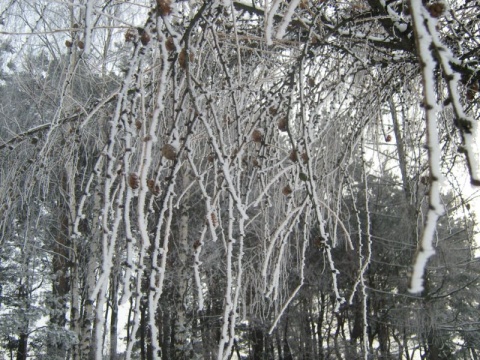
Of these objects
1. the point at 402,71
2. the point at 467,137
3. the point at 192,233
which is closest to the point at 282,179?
the point at 402,71

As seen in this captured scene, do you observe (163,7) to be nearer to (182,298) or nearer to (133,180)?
(133,180)

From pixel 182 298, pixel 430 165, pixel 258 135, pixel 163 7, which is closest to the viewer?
pixel 430 165

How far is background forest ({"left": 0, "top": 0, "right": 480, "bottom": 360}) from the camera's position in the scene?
0.69m

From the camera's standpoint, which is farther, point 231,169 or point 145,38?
point 231,169

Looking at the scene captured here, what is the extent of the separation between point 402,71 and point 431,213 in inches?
58.2

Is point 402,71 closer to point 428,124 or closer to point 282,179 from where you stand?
point 282,179

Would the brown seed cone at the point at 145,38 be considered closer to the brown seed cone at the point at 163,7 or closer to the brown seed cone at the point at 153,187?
the brown seed cone at the point at 163,7

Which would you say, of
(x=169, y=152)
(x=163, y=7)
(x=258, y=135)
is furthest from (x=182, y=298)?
(x=163, y=7)

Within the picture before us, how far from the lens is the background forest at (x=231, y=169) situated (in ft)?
2.26

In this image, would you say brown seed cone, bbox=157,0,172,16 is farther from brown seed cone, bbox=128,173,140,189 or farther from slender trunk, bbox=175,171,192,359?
slender trunk, bbox=175,171,192,359

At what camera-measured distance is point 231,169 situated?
0.96 metres

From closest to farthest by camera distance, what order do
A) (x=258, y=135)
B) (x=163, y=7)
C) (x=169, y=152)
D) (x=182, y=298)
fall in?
(x=163, y=7) → (x=169, y=152) → (x=258, y=135) → (x=182, y=298)

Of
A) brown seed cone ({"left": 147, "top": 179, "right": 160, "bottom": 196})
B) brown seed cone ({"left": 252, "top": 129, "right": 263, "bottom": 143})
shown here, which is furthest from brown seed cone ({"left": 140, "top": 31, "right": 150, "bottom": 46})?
brown seed cone ({"left": 252, "top": 129, "right": 263, "bottom": 143})

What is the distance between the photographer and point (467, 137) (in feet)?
1.25
